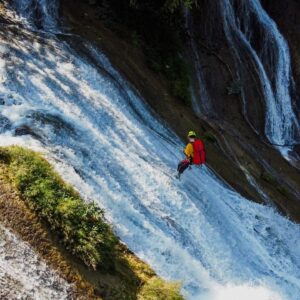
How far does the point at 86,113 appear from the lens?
1348cm

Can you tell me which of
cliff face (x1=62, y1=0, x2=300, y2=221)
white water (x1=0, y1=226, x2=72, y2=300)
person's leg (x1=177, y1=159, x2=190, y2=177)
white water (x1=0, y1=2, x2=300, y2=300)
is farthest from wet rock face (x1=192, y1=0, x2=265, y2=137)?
white water (x1=0, y1=226, x2=72, y2=300)

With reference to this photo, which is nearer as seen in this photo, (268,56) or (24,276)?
(24,276)

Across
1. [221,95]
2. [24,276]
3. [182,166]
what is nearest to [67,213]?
[24,276]

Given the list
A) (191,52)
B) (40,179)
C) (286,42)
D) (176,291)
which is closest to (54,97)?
(40,179)

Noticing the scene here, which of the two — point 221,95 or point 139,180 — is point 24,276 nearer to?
point 139,180

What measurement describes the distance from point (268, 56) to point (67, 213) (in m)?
16.9

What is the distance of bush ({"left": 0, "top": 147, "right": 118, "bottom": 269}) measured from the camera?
8898 millimetres

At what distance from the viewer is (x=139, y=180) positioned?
12023 millimetres

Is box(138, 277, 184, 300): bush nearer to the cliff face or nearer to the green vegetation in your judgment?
the green vegetation

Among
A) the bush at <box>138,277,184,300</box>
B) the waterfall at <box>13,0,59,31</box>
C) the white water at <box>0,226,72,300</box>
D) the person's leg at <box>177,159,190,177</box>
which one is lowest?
the white water at <box>0,226,72,300</box>

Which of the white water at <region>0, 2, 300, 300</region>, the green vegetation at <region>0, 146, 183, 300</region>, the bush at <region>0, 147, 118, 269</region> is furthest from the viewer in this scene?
the white water at <region>0, 2, 300, 300</region>

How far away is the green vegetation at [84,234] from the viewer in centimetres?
879

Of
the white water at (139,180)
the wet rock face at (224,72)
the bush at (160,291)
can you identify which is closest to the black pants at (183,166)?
the white water at (139,180)

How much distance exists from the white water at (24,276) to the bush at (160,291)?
54.6 inches
